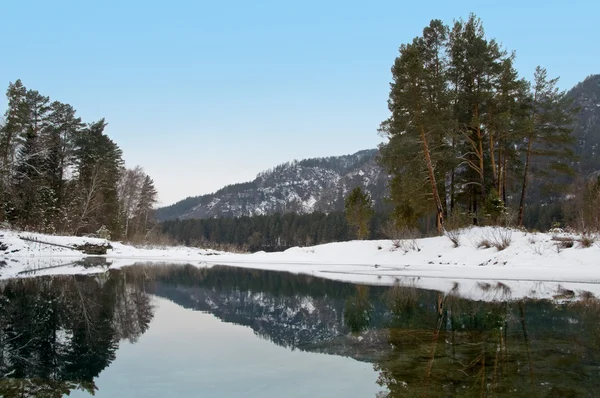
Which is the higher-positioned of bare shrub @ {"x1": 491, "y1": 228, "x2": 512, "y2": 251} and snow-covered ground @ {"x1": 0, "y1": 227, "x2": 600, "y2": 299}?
bare shrub @ {"x1": 491, "y1": 228, "x2": 512, "y2": 251}

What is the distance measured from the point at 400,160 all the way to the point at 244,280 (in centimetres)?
1310

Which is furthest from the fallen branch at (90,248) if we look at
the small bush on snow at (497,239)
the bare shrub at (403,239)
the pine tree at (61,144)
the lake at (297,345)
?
the small bush on snow at (497,239)

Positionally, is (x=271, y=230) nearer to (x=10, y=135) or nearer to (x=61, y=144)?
(x=61, y=144)

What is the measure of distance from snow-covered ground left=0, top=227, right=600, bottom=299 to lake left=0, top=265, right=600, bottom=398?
2.39m

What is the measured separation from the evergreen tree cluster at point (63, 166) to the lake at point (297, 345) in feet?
78.8

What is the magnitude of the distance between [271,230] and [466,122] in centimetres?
9725

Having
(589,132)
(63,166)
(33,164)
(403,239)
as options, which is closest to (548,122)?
(403,239)

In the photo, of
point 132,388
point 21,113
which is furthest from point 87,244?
point 132,388

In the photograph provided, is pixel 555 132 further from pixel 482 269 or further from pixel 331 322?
pixel 331 322

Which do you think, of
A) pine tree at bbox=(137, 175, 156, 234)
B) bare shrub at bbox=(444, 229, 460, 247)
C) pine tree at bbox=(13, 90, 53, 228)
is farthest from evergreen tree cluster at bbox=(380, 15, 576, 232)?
pine tree at bbox=(137, 175, 156, 234)

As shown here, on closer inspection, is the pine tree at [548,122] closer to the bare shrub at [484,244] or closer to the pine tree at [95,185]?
the bare shrub at [484,244]

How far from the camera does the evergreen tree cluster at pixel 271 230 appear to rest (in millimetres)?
105688

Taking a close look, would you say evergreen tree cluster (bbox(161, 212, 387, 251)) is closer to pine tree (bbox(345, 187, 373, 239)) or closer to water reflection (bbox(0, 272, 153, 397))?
pine tree (bbox(345, 187, 373, 239))

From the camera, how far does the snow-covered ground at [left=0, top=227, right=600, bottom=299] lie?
1422cm
